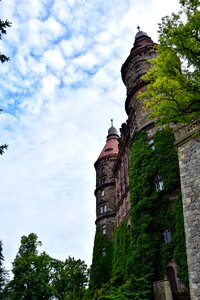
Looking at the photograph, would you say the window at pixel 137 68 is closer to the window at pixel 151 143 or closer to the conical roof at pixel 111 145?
the window at pixel 151 143

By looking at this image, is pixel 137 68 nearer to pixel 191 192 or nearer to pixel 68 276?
pixel 191 192

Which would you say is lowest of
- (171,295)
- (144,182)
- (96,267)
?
(171,295)

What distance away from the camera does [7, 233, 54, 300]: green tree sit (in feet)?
119

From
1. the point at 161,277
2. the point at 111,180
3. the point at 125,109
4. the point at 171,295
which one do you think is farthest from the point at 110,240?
the point at 171,295

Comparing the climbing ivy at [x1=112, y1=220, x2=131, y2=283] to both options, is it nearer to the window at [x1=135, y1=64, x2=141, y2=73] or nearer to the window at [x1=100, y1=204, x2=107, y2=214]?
the window at [x1=100, y1=204, x2=107, y2=214]

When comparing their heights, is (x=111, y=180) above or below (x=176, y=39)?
above

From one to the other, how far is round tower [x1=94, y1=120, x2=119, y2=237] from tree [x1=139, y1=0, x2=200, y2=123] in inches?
1005

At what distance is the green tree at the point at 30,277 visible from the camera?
36125mm

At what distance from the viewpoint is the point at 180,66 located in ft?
45.1

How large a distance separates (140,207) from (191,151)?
7.77 metres

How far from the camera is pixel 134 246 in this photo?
19.5 m

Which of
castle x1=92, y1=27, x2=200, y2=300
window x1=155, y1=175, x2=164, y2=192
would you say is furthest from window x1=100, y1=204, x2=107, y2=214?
window x1=155, y1=175, x2=164, y2=192

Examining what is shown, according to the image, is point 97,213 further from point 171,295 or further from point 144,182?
point 171,295

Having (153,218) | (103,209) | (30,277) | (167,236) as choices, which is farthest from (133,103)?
(30,277)
